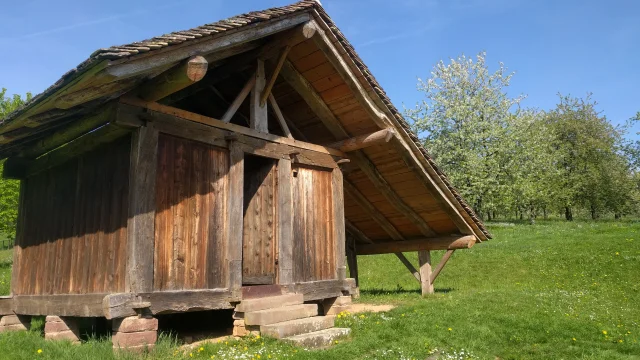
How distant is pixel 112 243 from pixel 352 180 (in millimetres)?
5859

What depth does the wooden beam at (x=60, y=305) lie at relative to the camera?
6.41 metres

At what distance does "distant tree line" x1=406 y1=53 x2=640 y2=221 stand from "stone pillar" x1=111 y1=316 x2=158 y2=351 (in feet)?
79.9

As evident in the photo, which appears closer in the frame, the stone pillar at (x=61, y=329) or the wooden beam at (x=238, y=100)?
the stone pillar at (x=61, y=329)

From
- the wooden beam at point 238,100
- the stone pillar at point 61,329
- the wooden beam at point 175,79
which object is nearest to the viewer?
the wooden beam at point 175,79

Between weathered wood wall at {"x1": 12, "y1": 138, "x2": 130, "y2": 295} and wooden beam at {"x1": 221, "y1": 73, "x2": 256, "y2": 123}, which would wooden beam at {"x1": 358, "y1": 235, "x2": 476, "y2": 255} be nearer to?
wooden beam at {"x1": 221, "y1": 73, "x2": 256, "y2": 123}

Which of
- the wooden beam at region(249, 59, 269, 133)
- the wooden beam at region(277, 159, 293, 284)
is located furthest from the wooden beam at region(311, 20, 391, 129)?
the wooden beam at region(277, 159, 293, 284)

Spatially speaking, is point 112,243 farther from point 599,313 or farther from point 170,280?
point 599,313

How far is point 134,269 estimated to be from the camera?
20.1 ft

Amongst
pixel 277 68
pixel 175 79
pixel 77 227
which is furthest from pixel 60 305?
pixel 277 68

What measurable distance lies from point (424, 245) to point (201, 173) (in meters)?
6.89

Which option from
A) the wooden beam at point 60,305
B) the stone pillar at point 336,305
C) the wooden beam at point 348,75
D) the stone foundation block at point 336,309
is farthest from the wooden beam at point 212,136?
the stone foundation block at point 336,309

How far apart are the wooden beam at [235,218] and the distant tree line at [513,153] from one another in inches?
886

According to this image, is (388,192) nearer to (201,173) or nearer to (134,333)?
(201,173)

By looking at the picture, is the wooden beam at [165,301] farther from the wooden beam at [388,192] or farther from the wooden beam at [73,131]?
the wooden beam at [388,192]
